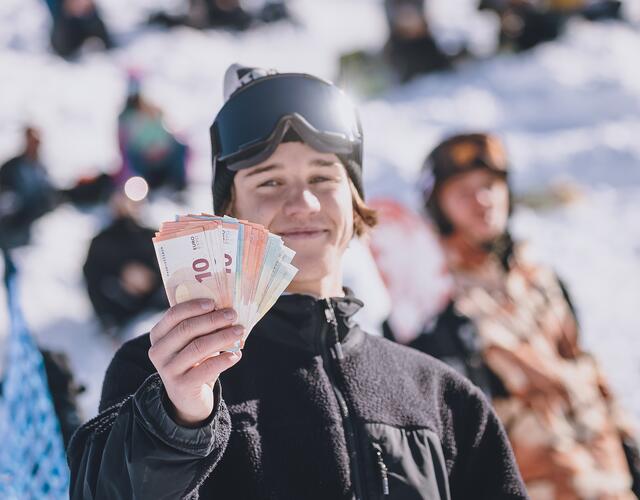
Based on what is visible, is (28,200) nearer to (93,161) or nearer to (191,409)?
(93,161)

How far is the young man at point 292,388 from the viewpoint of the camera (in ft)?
4.86

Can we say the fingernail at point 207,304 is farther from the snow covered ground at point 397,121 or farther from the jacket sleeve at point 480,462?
the snow covered ground at point 397,121

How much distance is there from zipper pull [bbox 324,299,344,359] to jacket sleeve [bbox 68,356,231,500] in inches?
18.3

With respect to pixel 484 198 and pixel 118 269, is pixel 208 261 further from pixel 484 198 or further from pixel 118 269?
pixel 118 269

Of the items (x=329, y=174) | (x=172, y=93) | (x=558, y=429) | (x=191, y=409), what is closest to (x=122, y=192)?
(x=558, y=429)

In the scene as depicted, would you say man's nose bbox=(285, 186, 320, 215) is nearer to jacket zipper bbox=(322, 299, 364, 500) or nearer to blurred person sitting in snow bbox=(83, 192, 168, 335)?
jacket zipper bbox=(322, 299, 364, 500)

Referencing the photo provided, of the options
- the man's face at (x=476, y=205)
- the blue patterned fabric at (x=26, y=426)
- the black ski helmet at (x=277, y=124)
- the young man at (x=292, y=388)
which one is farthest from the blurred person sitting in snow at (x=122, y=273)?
the young man at (x=292, y=388)

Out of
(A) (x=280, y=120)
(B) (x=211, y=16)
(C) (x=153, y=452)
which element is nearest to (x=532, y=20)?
(B) (x=211, y=16)

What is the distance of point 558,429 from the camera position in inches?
132

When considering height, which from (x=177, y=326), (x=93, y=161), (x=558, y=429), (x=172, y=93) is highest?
(x=172, y=93)

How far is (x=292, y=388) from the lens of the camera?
1.88 m

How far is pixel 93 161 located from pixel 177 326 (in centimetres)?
1074

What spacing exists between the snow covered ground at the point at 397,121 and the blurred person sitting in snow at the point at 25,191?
0.69 ft

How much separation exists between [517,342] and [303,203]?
1.92m
